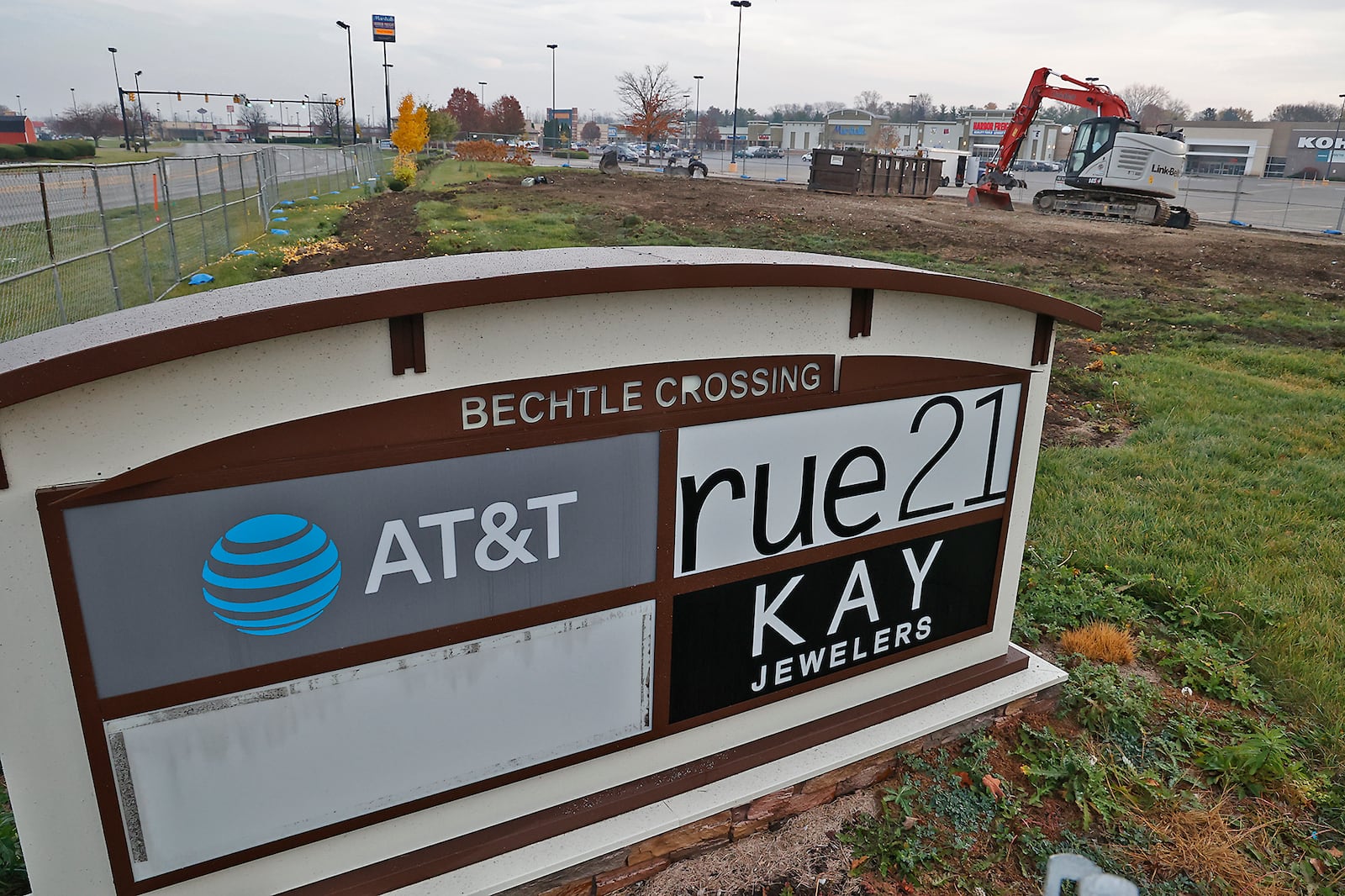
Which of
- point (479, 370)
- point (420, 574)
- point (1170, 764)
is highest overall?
point (479, 370)

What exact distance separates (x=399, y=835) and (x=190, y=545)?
123cm

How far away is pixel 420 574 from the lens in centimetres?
280

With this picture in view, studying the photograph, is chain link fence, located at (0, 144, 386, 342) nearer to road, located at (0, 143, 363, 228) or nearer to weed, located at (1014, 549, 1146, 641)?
road, located at (0, 143, 363, 228)

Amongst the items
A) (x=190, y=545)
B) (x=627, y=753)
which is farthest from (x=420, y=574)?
(x=627, y=753)

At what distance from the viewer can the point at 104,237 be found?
11.5 m

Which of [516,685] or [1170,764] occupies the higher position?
[516,685]

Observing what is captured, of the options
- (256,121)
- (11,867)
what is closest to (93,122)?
(256,121)

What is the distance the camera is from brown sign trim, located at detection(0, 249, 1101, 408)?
85.9 inches

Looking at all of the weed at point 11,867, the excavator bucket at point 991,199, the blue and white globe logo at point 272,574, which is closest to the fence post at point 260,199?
the weed at point 11,867

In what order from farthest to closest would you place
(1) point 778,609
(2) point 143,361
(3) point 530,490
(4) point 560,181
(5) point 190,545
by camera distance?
1. (4) point 560,181
2. (1) point 778,609
3. (3) point 530,490
4. (5) point 190,545
5. (2) point 143,361

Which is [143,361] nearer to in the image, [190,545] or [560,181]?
[190,545]

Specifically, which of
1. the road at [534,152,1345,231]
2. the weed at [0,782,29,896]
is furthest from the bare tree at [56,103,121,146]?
the weed at [0,782,29,896]

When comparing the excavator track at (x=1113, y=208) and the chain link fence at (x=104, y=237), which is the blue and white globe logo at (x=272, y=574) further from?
the excavator track at (x=1113, y=208)

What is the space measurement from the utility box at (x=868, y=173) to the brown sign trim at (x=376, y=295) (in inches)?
1273
